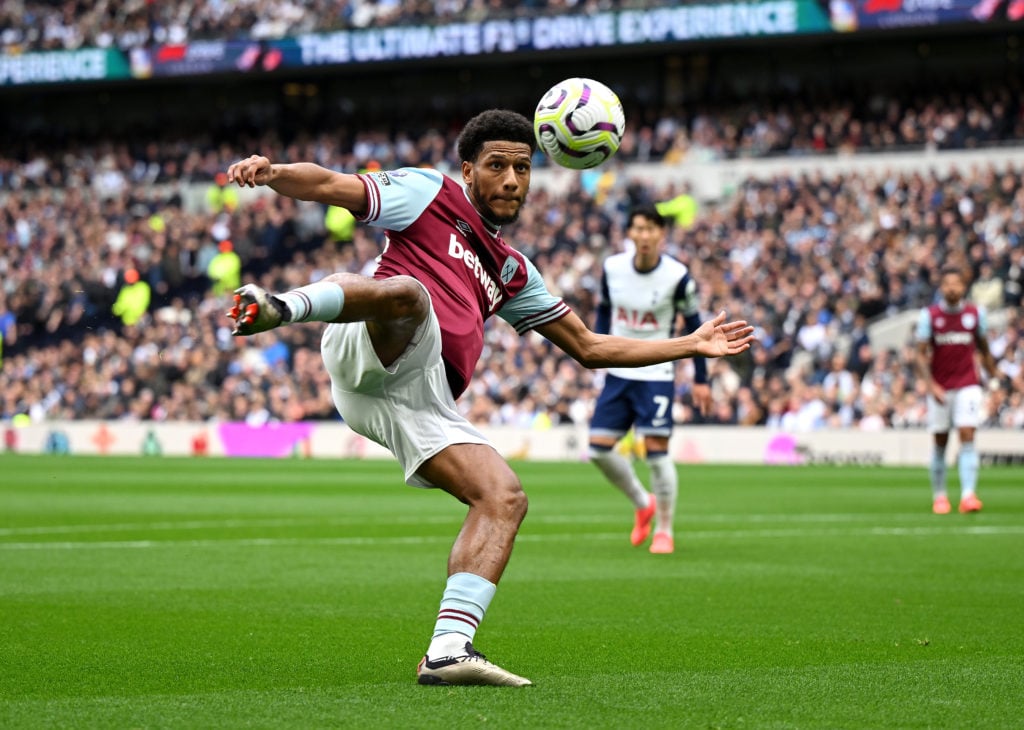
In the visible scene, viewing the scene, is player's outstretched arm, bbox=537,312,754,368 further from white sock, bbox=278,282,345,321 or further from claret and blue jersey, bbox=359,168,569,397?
white sock, bbox=278,282,345,321

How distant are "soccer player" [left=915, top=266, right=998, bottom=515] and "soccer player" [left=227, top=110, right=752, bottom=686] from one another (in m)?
10.4

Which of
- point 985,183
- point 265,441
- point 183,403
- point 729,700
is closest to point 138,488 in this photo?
point 265,441

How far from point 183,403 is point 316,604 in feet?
89.1

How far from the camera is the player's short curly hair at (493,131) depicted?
6.21 m

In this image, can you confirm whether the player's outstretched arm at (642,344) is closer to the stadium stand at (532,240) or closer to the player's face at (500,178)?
the player's face at (500,178)

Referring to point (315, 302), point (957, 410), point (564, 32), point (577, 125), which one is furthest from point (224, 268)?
point (315, 302)

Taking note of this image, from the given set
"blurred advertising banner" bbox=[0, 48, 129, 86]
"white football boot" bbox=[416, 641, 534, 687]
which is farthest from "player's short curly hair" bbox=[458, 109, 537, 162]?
"blurred advertising banner" bbox=[0, 48, 129, 86]

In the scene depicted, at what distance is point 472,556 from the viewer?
5871 millimetres

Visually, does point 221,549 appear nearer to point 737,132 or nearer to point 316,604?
point 316,604

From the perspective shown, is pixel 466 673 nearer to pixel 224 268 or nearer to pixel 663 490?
pixel 663 490

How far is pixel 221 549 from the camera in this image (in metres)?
12.3

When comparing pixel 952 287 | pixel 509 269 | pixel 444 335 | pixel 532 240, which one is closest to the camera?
pixel 444 335

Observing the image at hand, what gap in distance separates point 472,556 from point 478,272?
47.5 inches

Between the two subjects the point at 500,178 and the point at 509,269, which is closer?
the point at 500,178
